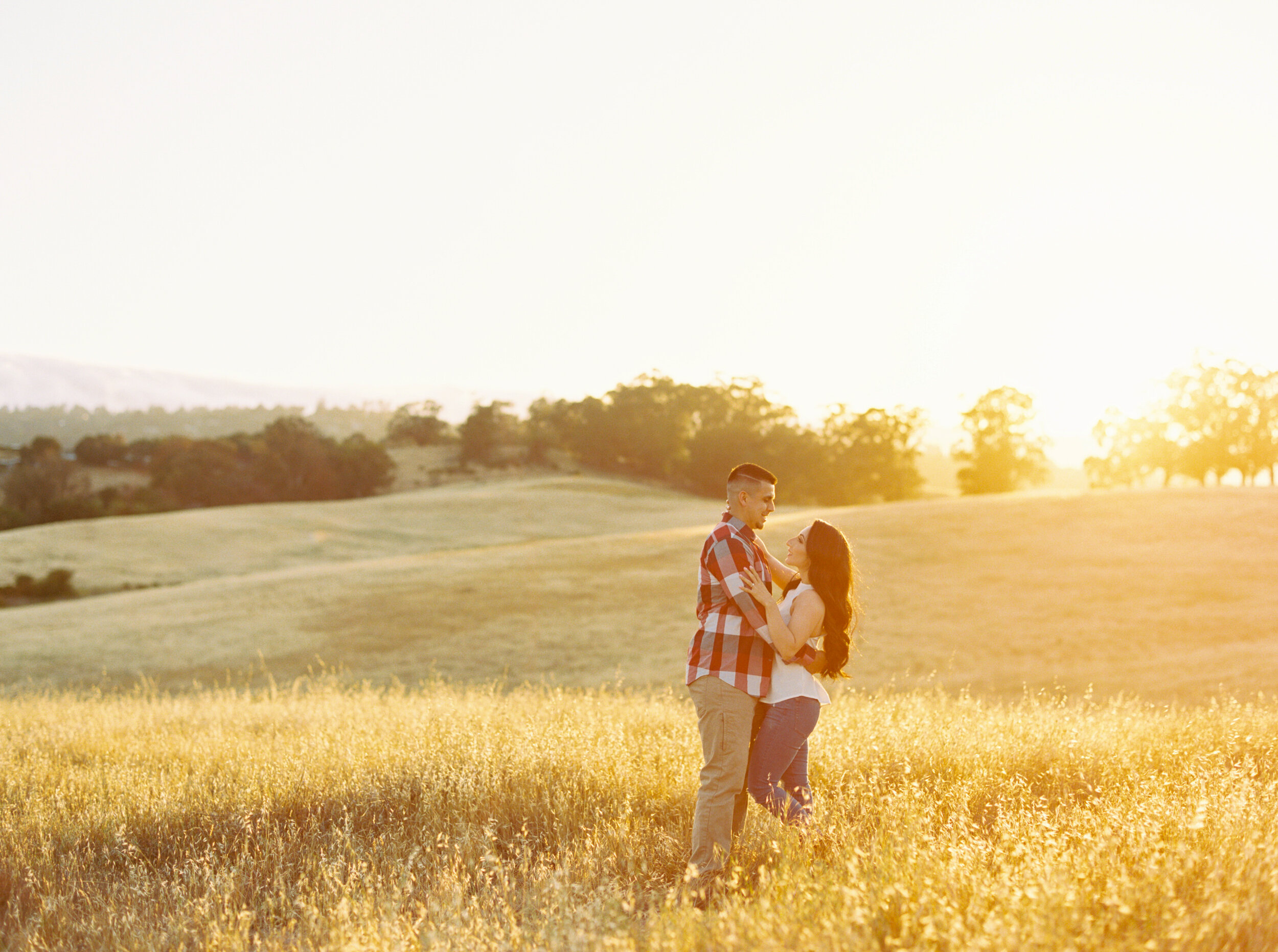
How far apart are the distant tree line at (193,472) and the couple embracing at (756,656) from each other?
72.7 metres

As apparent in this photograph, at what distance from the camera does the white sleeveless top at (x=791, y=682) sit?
495cm

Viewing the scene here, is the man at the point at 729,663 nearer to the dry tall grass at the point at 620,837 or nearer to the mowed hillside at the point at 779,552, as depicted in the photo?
Result: the dry tall grass at the point at 620,837

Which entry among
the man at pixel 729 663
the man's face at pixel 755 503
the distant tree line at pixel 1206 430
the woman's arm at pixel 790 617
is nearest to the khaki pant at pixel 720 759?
the man at pixel 729 663

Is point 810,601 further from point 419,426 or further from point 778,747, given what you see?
point 419,426

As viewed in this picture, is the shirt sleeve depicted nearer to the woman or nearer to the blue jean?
the woman

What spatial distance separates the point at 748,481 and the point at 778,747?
1447 mm

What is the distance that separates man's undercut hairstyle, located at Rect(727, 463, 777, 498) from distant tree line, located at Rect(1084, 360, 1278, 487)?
70740 mm

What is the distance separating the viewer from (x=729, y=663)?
480 centimetres

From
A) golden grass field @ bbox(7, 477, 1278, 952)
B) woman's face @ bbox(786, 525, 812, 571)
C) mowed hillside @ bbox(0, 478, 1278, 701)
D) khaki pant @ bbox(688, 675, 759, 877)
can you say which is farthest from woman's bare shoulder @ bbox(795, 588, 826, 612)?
mowed hillside @ bbox(0, 478, 1278, 701)

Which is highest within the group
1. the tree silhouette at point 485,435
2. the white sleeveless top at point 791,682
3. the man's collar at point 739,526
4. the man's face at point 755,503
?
the tree silhouette at point 485,435

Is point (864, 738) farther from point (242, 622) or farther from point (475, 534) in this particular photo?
point (475, 534)

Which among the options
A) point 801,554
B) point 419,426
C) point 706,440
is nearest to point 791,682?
point 801,554

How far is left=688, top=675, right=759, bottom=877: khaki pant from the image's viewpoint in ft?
15.5

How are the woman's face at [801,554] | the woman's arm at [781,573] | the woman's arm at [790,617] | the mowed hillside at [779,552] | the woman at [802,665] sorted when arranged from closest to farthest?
the woman's arm at [790,617]
the woman at [802,665]
the woman's face at [801,554]
the woman's arm at [781,573]
the mowed hillside at [779,552]
